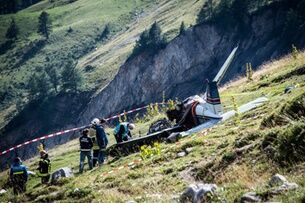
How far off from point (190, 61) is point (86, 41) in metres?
75.5

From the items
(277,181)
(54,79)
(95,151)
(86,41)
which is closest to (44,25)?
(86,41)

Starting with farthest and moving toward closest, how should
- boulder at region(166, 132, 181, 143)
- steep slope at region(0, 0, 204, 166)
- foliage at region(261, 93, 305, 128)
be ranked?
steep slope at region(0, 0, 204, 166) < boulder at region(166, 132, 181, 143) < foliage at region(261, 93, 305, 128)

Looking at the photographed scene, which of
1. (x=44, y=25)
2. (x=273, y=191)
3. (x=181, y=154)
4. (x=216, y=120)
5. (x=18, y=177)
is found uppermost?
(x=44, y=25)

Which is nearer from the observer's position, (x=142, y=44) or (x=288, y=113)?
(x=288, y=113)

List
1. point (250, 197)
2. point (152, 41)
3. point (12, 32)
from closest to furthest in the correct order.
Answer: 1. point (250, 197)
2. point (152, 41)
3. point (12, 32)

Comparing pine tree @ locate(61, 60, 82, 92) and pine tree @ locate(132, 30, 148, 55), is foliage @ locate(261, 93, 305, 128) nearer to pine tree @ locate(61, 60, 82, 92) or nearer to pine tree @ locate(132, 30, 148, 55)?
pine tree @ locate(132, 30, 148, 55)

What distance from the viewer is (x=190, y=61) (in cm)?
9725

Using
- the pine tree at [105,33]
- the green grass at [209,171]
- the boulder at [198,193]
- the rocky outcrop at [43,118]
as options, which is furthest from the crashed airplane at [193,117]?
the pine tree at [105,33]

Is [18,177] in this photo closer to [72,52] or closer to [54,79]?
[54,79]

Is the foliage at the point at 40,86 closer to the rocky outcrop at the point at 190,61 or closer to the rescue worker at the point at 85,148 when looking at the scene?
the rocky outcrop at the point at 190,61

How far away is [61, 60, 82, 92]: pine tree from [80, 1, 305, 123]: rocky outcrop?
7604 mm

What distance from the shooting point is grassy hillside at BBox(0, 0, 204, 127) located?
121 m

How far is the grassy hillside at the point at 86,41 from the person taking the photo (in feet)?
397

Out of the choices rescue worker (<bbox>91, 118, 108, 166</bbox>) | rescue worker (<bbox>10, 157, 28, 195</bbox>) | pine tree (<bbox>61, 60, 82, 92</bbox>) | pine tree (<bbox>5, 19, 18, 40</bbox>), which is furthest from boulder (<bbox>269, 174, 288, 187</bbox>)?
pine tree (<bbox>5, 19, 18, 40</bbox>)
